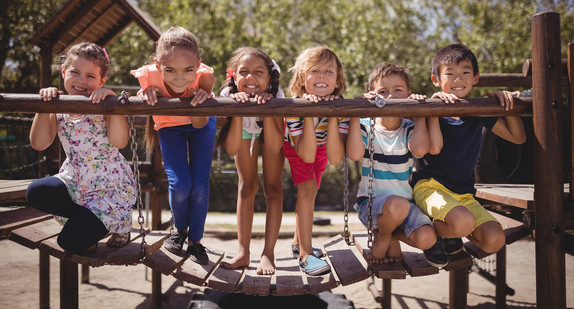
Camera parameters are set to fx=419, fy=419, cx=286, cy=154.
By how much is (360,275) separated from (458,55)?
1589mm

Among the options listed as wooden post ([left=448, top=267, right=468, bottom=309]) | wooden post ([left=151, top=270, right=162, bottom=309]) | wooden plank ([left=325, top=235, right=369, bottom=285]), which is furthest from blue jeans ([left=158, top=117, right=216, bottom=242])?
wooden post ([left=151, top=270, right=162, bottom=309])

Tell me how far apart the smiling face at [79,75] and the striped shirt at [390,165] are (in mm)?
1859

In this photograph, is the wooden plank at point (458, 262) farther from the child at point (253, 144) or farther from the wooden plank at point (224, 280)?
the wooden plank at point (224, 280)

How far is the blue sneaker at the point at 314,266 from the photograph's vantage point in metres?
2.74

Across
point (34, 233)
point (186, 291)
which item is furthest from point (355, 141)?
point (186, 291)

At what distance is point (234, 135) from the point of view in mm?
2918

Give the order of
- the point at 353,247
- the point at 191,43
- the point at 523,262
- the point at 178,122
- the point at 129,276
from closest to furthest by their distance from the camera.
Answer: the point at 191,43
the point at 178,122
the point at 353,247
the point at 129,276
the point at 523,262

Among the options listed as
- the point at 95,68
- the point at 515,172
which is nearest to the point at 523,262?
the point at 515,172

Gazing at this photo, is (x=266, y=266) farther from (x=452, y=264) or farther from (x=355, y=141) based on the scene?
(x=452, y=264)

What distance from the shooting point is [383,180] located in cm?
283

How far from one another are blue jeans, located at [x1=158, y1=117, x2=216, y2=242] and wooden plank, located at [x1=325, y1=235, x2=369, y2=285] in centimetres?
98

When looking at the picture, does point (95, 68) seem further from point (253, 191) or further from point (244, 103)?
point (253, 191)

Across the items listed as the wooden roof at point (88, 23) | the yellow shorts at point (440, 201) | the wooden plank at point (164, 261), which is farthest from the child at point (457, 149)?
the wooden roof at point (88, 23)

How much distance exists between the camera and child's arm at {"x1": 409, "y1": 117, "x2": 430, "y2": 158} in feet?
8.73
